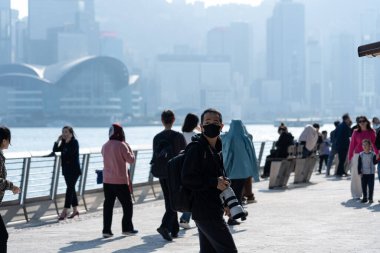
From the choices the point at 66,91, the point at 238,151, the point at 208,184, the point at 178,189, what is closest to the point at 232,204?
the point at 208,184

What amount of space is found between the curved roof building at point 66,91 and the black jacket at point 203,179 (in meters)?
178

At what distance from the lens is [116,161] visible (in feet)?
37.9

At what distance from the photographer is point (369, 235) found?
11016mm

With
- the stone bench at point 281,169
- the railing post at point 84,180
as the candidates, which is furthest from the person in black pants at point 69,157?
the stone bench at point 281,169

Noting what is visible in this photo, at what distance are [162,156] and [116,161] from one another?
76 centimetres

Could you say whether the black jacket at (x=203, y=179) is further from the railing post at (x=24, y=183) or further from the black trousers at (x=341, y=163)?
the black trousers at (x=341, y=163)

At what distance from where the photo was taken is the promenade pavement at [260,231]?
10305 millimetres

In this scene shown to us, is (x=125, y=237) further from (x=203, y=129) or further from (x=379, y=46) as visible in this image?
(x=203, y=129)

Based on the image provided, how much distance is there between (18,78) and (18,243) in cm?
18707

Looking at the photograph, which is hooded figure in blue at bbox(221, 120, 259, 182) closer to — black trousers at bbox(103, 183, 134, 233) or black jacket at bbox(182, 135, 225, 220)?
black trousers at bbox(103, 183, 134, 233)

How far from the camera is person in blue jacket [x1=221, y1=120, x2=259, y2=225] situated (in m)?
13.4

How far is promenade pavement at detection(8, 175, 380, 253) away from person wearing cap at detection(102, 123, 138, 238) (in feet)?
0.94

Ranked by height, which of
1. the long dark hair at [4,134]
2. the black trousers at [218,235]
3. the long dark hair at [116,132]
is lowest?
the black trousers at [218,235]

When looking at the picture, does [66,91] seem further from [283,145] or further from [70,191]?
[70,191]
